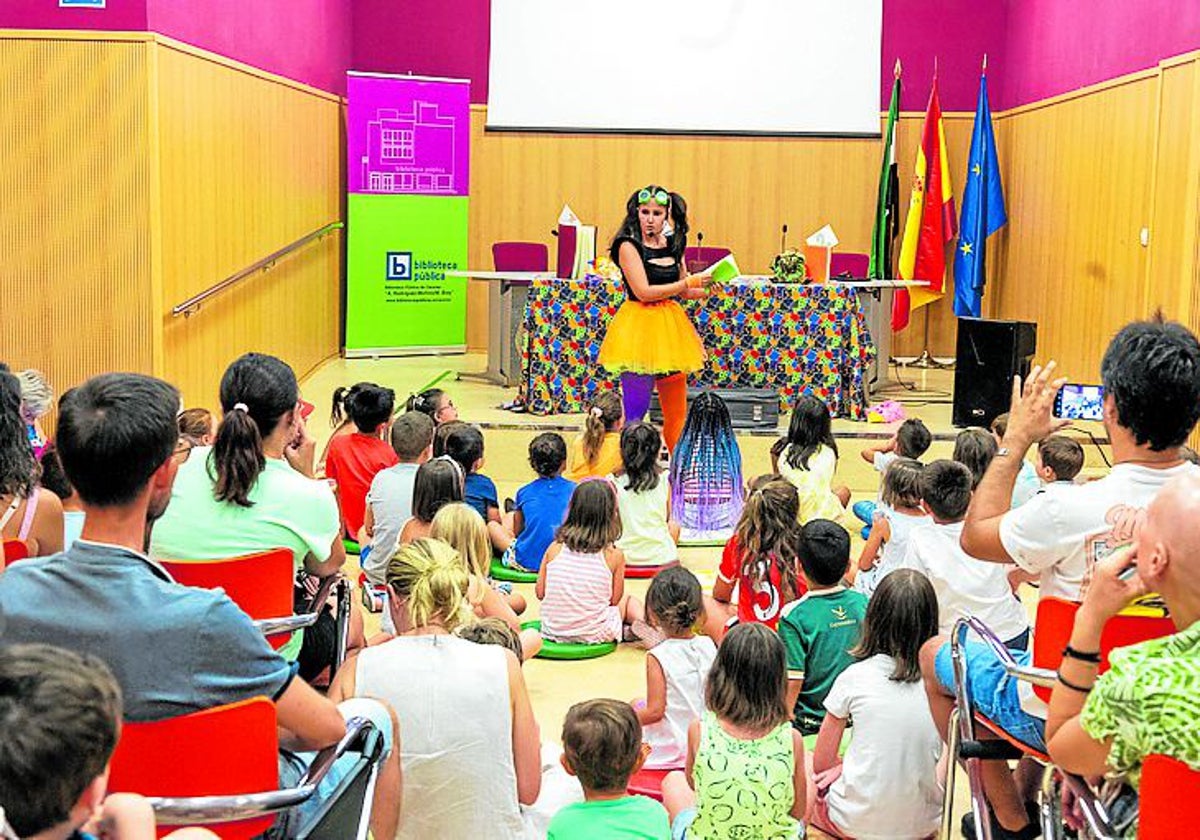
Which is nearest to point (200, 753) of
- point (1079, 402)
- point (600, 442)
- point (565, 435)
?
point (600, 442)

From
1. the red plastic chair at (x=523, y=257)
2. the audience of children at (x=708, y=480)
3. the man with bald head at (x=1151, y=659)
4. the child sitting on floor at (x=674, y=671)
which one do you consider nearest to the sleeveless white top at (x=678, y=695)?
the child sitting on floor at (x=674, y=671)

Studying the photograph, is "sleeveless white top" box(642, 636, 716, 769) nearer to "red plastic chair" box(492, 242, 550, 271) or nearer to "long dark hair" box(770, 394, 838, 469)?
"long dark hair" box(770, 394, 838, 469)

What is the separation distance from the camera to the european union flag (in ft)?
37.6

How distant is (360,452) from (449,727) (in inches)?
121

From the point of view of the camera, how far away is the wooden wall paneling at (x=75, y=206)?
738 cm

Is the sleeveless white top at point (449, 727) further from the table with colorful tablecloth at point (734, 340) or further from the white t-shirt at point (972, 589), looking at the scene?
the table with colorful tablecloth at point (734, 340)

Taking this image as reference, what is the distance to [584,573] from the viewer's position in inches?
197

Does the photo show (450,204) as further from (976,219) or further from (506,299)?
(976,219)

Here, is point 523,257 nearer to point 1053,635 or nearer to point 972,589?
point 972,589

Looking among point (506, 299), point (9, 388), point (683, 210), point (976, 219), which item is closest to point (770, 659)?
point (9, 388)

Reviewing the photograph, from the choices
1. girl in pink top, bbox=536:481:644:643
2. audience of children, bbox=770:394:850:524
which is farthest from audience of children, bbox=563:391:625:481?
girl in pink top, bbox=536:481:644:643

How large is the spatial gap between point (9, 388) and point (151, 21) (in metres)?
4.79

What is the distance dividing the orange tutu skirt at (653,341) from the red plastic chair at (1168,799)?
5635mm

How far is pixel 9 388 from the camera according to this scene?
3.08 metres
